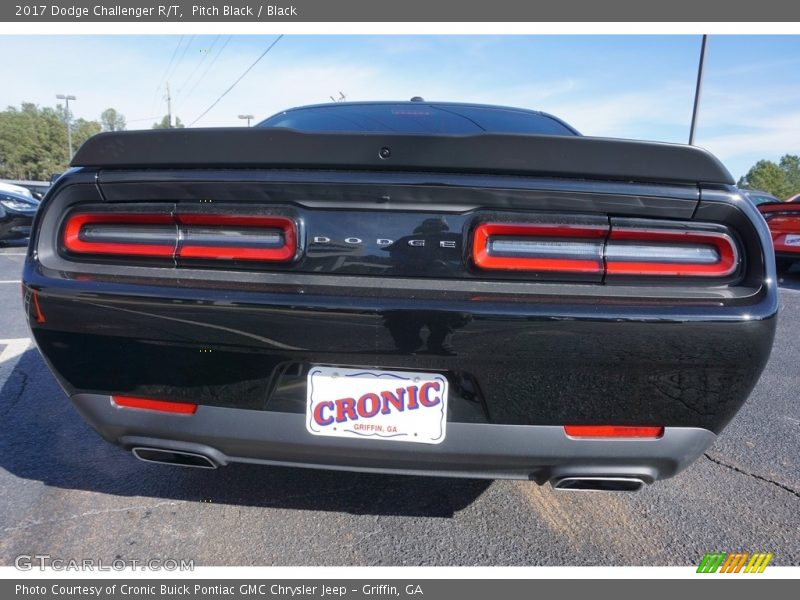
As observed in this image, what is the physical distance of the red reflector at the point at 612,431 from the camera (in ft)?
4.67

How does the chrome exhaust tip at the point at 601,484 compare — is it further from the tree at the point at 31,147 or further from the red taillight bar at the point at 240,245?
the tree at the point at 31,147

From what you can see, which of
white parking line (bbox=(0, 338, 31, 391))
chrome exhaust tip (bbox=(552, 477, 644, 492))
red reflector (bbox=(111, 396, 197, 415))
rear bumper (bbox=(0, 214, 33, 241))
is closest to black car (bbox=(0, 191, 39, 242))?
rear bumper (bbox=(0, 214, 33, 241))

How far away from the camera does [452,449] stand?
141 cm

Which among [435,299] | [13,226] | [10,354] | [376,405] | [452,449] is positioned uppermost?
[435,299]

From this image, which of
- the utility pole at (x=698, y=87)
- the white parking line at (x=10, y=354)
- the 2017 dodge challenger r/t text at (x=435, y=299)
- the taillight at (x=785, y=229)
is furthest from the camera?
the utility pole at (x=698, y=87)

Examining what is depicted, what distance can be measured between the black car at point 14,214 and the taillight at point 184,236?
9.09 metres

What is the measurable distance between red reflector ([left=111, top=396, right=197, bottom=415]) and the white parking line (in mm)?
2052

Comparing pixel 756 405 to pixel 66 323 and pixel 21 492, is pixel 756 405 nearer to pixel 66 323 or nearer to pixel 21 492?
pixel 66 323

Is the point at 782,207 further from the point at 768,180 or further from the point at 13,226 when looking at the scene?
the point at 768,180

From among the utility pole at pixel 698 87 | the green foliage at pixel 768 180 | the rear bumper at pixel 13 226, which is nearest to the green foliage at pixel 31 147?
the rear bumper at pixel 13 226

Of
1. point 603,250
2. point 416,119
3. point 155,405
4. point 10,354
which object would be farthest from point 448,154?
point 10,354

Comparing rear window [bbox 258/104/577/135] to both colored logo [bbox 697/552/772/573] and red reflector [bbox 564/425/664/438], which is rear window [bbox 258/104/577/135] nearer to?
red reflector [bbox 564/425/664/438]

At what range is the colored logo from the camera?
5.56 feet

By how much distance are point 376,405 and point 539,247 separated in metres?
0.62
